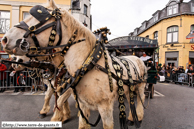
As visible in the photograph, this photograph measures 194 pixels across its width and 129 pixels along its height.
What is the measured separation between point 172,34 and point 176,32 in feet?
1.63

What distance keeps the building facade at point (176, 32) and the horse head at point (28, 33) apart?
1719cm

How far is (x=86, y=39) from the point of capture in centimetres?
144

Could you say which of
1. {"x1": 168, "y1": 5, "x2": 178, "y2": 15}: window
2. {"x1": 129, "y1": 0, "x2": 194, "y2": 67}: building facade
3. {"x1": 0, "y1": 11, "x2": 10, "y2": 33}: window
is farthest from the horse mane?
{"x1": 168, "y1": 5, "x2": 178, "y2": 15}: window

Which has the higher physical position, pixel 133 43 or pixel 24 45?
pixel 133 43

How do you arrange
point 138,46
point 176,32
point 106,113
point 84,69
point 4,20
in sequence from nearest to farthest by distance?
1. point 84,69
2. point 106,113
3. point 138,46
4. point 4,20
5. point 176,32

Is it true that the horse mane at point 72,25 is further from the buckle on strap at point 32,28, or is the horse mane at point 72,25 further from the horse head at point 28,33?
the buckle on strap at point 32,28

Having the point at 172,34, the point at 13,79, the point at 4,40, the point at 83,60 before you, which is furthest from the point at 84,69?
the point at 172,34

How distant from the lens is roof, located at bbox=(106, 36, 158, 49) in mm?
5251

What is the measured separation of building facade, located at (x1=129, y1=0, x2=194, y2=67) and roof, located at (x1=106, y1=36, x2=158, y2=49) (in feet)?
38.8

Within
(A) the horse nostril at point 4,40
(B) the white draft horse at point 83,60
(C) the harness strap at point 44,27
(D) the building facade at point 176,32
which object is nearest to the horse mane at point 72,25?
(B) the white draft horse at point 83,60

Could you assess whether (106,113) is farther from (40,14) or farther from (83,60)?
(40,14)

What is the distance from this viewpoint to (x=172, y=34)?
1508 cm

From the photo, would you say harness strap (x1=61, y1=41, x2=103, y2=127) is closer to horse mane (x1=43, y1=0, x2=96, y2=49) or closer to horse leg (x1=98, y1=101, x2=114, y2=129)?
horse mane (x1=43, y1=0, x2=96, y2=49)

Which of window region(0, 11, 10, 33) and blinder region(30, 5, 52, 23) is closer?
blinder region(30, 5, 52, 23)
